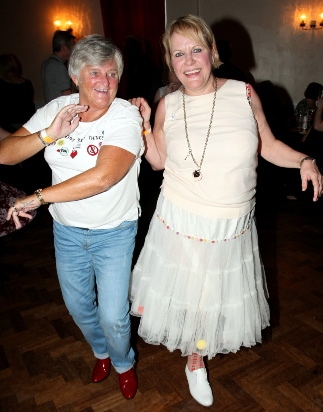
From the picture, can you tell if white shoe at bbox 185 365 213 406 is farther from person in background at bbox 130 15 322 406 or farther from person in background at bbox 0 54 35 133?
person in background at bbox 0 54 35 133

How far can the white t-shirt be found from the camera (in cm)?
152

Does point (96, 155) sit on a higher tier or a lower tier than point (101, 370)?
higher

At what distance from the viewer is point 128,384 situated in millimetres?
1896

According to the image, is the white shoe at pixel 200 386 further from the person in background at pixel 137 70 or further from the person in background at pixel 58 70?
the person in background at pixel 58 70

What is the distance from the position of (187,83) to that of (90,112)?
42 centimetres

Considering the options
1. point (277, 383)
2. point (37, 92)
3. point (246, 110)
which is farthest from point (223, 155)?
point (37, 92)

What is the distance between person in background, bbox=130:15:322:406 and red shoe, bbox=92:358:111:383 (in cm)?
30

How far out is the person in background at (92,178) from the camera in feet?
4.71

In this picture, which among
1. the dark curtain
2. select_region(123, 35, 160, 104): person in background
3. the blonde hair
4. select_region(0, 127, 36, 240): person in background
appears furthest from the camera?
the dark curtain

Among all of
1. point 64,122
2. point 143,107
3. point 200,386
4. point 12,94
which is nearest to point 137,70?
point 12,94

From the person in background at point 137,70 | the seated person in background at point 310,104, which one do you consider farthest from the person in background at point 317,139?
the person in background at point 137,70

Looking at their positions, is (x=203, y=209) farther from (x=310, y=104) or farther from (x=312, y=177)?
(x=310, y=104)

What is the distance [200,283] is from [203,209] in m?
0.33

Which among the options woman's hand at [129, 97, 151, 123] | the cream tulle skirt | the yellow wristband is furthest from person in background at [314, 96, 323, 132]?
the yellow wristband
